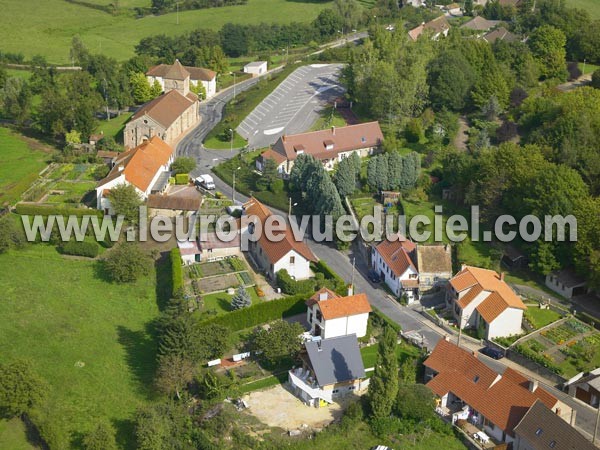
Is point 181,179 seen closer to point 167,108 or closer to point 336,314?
point 167,108

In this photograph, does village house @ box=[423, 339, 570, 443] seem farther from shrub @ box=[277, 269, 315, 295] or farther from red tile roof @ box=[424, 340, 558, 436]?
shrub @ box=[277, 269, 315, 295]

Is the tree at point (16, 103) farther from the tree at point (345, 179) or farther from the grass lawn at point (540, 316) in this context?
the grass lawn at point (540, 316)

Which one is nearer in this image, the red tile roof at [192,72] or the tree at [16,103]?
the tree at [16,103]

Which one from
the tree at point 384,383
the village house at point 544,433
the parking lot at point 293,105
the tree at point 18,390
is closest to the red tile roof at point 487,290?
the village house at point 544,433

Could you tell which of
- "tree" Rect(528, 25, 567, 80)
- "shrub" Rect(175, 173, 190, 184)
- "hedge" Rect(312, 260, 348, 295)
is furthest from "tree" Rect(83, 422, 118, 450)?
"tree" Rect(528, 25, 567, 80)

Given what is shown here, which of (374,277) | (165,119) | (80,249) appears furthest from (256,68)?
(374,277)

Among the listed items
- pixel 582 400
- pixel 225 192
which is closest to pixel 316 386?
pixel 582 400
